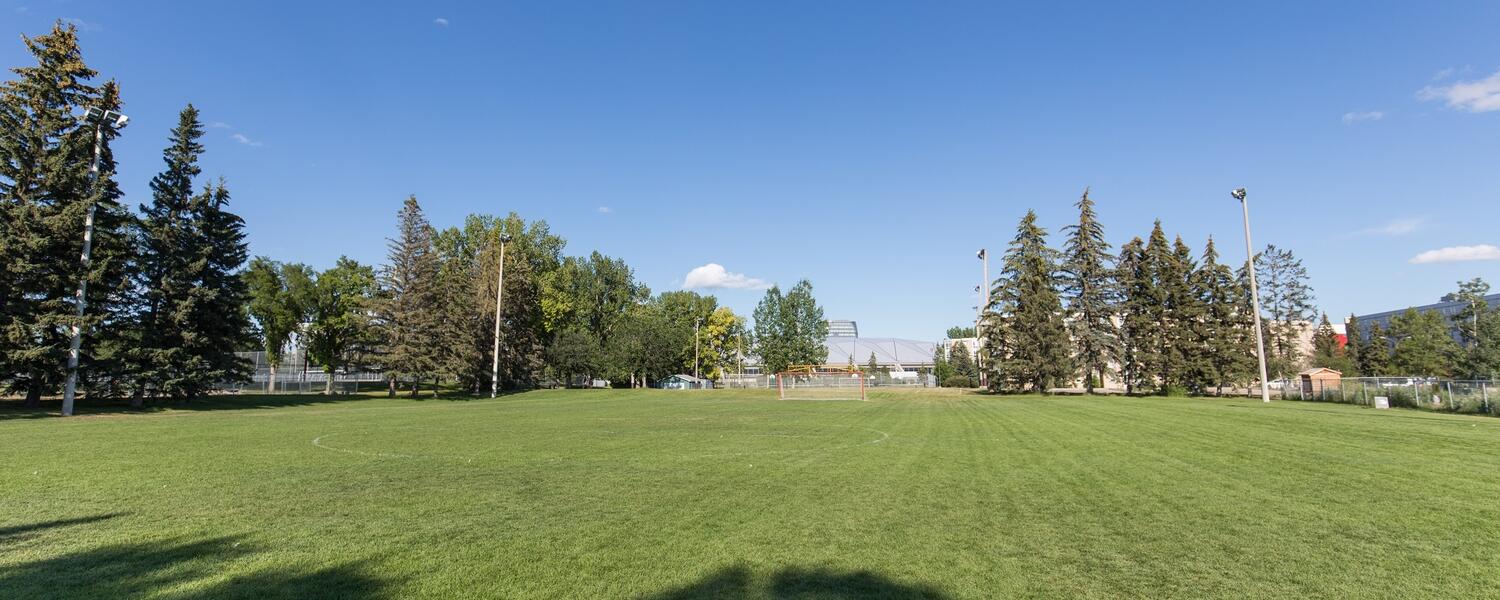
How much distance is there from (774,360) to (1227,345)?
4581 cm

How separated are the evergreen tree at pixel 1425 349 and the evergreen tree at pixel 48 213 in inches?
3276

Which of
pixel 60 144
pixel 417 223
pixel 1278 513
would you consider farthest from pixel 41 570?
pixel 417 223

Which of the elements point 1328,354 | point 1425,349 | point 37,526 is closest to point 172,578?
point 37,526

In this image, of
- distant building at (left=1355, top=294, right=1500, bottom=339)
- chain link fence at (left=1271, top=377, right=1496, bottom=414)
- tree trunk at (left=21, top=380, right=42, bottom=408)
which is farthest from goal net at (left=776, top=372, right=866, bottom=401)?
distant building at (left=1355, top=294, right=1500, bottom=339)

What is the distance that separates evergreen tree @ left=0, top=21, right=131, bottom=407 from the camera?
25.6m

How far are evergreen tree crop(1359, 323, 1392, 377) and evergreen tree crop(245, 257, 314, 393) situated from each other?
92297mm

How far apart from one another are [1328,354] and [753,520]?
270ft

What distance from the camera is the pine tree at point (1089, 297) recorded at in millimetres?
49188

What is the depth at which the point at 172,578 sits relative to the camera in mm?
5047

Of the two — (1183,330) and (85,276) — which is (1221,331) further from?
(85,276)

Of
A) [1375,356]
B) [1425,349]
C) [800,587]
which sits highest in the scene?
[1425,349]

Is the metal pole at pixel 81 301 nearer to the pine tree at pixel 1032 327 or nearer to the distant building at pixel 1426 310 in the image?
the pine tree at pixel 1032 327

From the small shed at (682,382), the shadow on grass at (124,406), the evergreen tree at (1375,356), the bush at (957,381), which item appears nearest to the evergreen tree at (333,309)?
the shadow on grass at (124,406)

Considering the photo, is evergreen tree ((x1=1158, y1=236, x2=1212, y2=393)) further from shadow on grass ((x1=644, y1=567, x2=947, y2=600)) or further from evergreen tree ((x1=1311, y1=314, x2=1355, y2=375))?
shadow on grass ((x1=644, y1=567, x2=947, y2=600))
